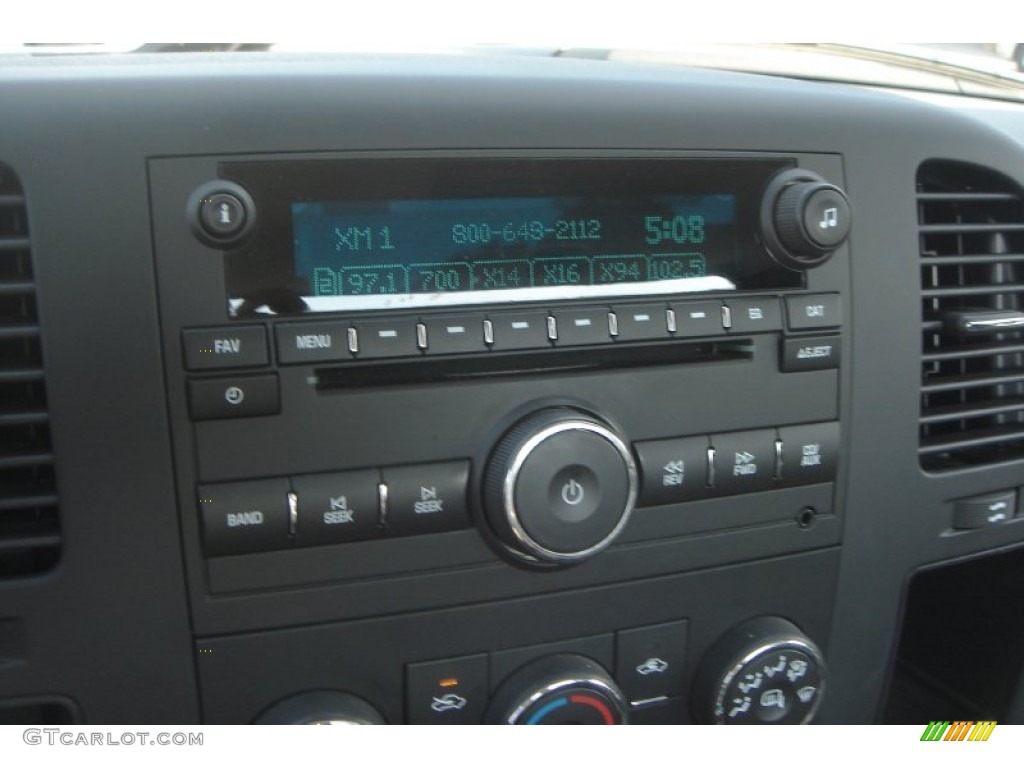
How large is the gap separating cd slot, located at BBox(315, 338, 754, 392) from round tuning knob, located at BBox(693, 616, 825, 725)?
0.37 m

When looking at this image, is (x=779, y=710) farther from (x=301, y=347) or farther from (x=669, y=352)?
(x=301, y=347)

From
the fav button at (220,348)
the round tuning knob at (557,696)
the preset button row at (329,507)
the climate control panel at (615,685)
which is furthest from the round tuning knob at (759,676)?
the fav button at (220,348)

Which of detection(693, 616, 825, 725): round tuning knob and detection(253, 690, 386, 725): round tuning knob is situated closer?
detection(253, 690, 386, 725): round tuning knob

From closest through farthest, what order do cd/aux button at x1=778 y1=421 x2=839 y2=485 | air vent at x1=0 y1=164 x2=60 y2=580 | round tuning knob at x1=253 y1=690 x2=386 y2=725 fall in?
1. air vent at x1=0 y1=164 x2=60 y2=580
2. round tuning knob at x1=253 y1=690 x2=386 y2=725
3. cd/aux button at x1=778 y1=421 x2=839 y2=485

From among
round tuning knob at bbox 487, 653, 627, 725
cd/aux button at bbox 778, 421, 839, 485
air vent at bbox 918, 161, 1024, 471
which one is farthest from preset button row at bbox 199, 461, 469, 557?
air vent at bbox 918, 161, 1024, 471

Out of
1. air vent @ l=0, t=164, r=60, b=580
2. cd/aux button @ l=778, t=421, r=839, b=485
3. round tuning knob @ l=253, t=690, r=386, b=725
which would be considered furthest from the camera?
cd/aux button @ l=778, t=421, r=839, b=485

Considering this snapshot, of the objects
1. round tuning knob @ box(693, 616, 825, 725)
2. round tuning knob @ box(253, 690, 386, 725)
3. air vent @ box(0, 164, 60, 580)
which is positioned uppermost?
air vent @ box(0, 164, 60, 580)

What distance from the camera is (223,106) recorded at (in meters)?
0.94

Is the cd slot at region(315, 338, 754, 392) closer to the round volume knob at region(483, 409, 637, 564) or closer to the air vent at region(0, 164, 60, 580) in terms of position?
the round volume knob at region(483, 409, 637, 564)
